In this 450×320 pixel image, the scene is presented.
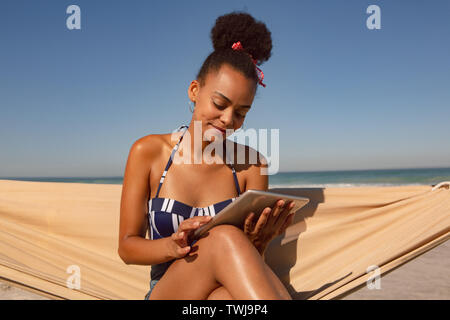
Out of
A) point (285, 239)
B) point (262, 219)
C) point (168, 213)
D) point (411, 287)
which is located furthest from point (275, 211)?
point (411, 287)

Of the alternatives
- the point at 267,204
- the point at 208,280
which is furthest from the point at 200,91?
the point at 208,280

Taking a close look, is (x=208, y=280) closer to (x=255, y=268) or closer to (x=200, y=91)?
(x=255, y=268)

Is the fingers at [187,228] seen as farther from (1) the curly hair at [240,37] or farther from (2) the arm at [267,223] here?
(1) the curly hair at [240,37]

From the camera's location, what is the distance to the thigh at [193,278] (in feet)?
3.73

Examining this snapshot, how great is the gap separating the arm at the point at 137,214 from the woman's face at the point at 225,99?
310 mm

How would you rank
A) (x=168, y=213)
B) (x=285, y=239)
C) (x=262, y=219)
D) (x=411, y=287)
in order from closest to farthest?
(x=262, y=219) < (x=168, y=213) < (x=285, y=239) < (x=411, y=287)

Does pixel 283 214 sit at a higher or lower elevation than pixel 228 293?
higher

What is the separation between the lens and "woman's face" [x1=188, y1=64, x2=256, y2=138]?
144 centimetres

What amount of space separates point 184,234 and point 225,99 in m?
0.60

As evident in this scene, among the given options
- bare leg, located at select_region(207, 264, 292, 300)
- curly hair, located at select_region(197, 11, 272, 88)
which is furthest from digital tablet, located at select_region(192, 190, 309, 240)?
curly hair, located at select_region(197, 11, 272, 88)

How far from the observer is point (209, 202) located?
1601mm

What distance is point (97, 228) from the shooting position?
83.2 inches

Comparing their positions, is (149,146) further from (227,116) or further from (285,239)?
(285,239)
